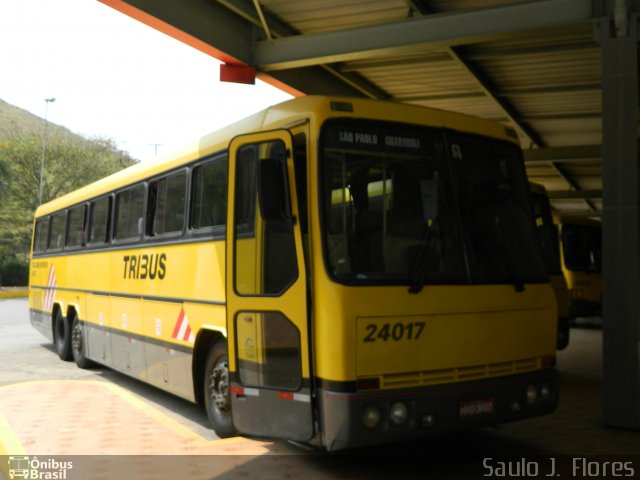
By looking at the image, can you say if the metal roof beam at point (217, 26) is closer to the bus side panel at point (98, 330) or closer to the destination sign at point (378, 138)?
the bus side panel at point (98, 330)

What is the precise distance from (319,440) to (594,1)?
5796mm

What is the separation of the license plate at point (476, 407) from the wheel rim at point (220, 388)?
2382mm

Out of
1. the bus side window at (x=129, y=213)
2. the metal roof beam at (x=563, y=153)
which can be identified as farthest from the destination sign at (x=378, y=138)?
the metal roof beam at (x=563, y=153)

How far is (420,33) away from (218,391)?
5.12 metres

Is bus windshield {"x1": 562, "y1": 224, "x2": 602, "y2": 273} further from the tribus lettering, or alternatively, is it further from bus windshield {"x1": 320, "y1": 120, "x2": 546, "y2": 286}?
bus windshield {"x1": 320, "y1": 120, "x2": 546, "y2": 286}

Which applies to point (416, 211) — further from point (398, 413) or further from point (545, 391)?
point (545, 391)

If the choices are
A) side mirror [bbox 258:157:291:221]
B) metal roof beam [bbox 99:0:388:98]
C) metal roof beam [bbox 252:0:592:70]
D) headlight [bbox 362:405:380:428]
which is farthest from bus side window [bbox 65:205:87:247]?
headlight [bbox 362:405:380:428]

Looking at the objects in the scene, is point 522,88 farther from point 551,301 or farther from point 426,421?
point 426,421

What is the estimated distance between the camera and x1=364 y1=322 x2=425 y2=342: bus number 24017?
557cm

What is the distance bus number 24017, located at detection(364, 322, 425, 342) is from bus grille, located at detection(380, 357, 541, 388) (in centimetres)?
27

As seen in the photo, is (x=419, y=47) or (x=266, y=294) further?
(x=419, y=47)

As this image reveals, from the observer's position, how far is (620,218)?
8.24 metres

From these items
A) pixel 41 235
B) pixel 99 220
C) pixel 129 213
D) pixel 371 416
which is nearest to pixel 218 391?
pixel 371 416

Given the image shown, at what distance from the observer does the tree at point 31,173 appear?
58812 mm
